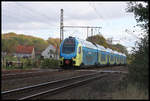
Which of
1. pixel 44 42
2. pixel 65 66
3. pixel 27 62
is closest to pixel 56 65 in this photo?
pixel 27 62

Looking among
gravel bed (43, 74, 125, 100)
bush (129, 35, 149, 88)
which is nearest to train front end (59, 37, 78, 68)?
gravel bed (43, 74, 125, 100)

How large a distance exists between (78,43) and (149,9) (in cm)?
1926

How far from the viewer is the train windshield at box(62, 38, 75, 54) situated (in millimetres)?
29108

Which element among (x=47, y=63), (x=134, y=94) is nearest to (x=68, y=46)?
(x=47, y=63)

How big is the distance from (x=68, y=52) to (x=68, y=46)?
0.72 metres

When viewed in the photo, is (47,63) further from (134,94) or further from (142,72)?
(134,94)

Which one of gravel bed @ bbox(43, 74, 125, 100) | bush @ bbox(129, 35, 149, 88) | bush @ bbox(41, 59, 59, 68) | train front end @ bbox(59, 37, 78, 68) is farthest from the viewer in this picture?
bush @ bbox(41, 59, 59, 68)

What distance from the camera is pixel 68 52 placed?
29.1 metres

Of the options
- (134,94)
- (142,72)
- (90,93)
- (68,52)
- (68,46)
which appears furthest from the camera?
(68,46)

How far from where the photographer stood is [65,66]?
96.8ft

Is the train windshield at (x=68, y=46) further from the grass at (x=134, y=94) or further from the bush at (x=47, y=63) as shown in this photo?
the grass at (x=134, y=94)

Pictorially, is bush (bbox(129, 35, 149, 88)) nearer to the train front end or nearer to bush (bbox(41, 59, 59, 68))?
the train front end

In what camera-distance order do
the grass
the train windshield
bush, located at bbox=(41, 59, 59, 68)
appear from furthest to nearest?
bush, located at bbox=(41, 59, 59, 68) < the train windshield < the grass

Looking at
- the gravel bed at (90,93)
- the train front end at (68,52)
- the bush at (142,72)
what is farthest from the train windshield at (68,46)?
the bush at (142,72)
